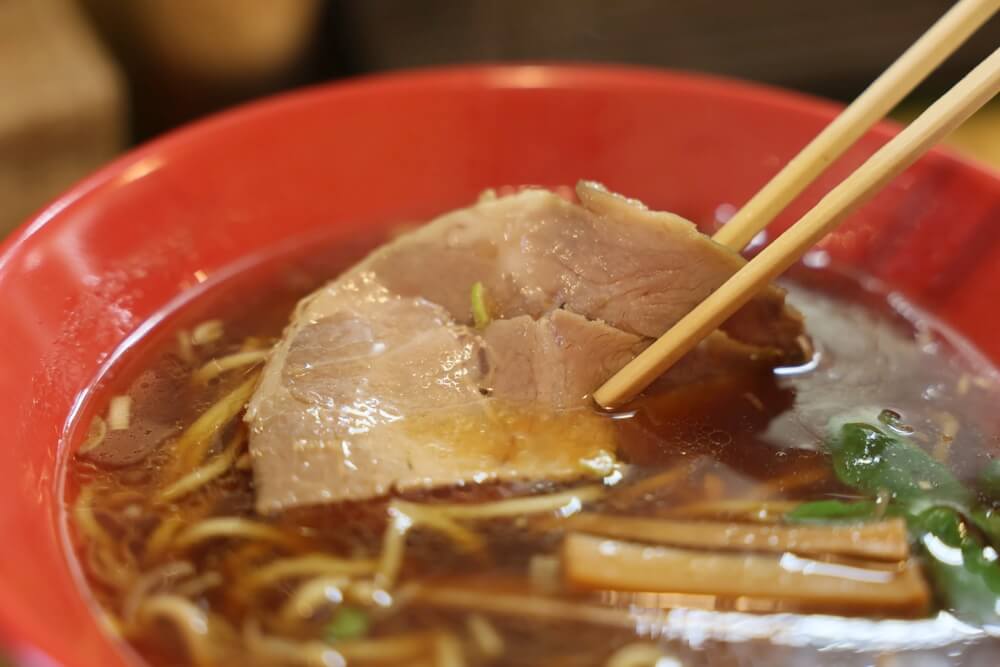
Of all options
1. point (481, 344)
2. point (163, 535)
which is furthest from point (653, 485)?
point (163, 535)

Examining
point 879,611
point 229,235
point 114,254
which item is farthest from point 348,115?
point 879,611

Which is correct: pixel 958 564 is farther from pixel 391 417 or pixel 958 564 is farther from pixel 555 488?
pixel 391 417

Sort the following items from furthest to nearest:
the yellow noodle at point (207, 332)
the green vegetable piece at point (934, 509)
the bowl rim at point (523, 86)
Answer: the bowl rim at point (523, 86) → the yellow noodle at point (207, 332) → the green vegetable piece at point (934, 509)

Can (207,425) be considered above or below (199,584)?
above

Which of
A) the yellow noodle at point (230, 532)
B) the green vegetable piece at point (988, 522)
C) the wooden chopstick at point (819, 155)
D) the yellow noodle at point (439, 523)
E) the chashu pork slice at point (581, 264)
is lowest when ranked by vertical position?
the yellow noodle at point (230, 532)

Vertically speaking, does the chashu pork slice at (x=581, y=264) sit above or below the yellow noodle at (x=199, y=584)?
above

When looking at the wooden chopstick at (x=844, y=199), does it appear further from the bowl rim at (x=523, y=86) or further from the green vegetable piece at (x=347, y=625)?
the green vegetable piece at (x=347, y=625)

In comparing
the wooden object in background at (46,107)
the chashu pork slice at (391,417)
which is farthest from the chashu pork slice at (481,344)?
the wooden object in background at (46,107)

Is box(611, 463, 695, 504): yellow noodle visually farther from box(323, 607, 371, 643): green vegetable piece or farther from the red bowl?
the red bowl

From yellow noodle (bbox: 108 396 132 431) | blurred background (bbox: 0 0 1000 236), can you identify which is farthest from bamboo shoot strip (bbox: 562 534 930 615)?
→ blurred background (bbox: 0 0 1000 236)
